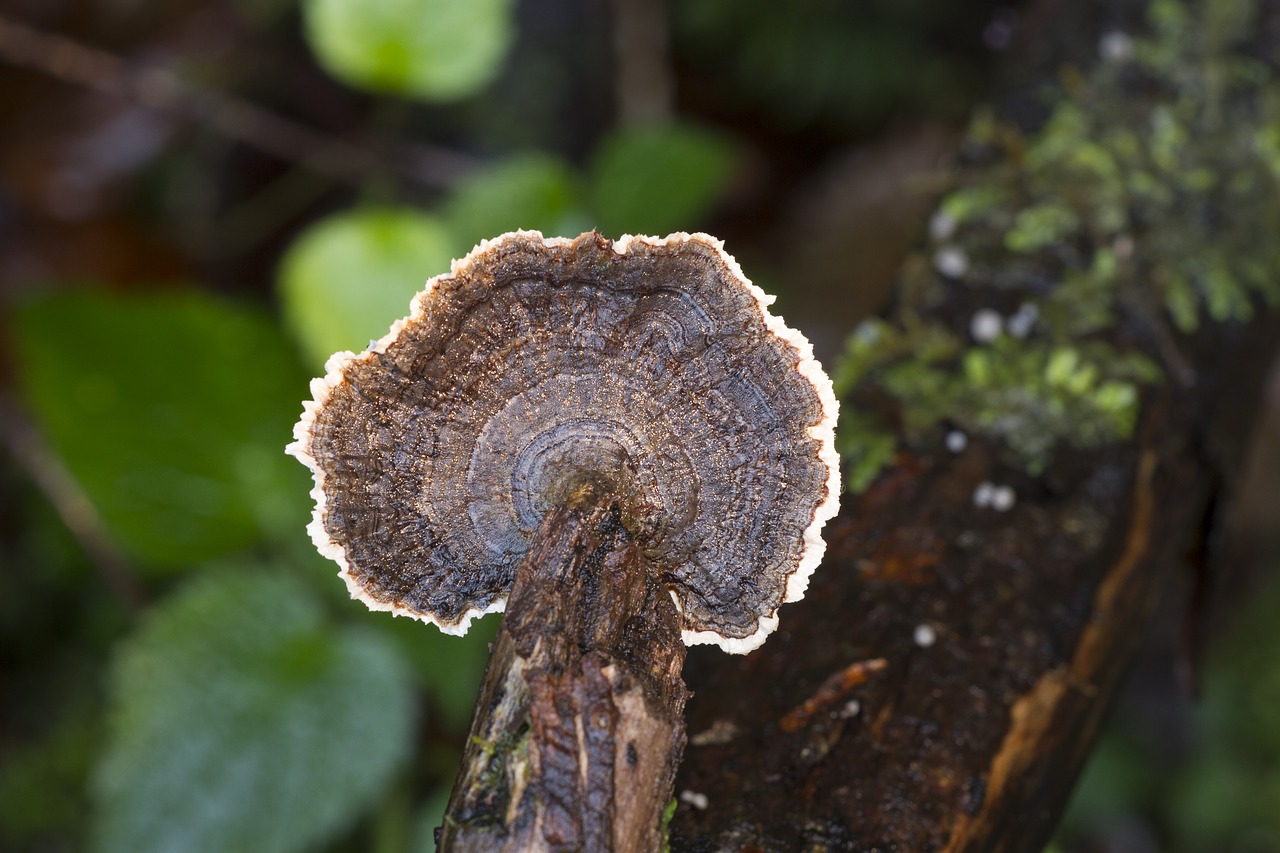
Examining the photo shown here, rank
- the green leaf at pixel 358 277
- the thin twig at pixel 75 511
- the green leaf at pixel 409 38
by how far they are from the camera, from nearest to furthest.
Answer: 1. the green leaf at pixel 358 277
2. the green leaf at pixel 409 38
3. the thin twig at pixel 75 511

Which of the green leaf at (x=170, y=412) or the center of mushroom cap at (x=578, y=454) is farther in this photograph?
Answer: the green leaf at (x=170, y=412)

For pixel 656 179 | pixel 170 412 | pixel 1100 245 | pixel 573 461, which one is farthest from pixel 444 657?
pixel 1100 245

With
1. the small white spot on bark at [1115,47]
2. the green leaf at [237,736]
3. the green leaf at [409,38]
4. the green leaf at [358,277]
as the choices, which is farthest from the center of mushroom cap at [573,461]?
the small white spot on bark at [1115,47]

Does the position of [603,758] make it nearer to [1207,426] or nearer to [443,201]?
[1207,426]

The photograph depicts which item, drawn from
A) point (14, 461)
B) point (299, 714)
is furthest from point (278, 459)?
point (14, 461)

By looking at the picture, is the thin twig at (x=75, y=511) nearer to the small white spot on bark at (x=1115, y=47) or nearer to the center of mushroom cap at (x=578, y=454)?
the center of mushroom cap at (x=578, y=454)
